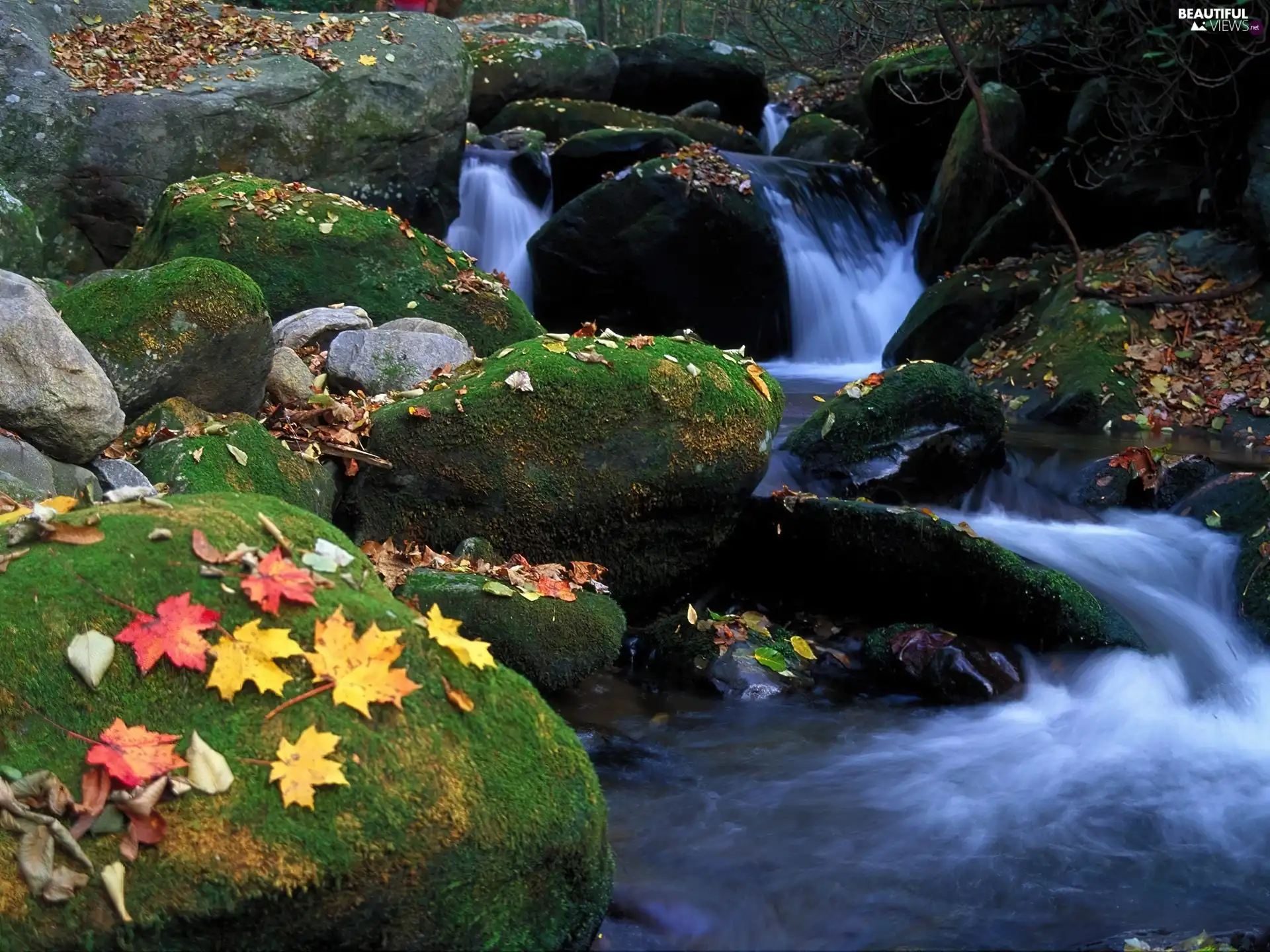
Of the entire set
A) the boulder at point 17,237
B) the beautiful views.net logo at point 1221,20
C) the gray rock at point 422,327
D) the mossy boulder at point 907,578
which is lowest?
the mossy boulder at point 907,578

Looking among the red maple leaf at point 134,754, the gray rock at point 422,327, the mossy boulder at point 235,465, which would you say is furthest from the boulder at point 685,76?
the red maple leaf at point 134,754

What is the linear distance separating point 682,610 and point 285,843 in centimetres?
339

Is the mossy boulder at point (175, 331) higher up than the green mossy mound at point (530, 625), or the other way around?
the mossy boulder at point (175, 331)

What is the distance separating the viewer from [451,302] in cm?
831

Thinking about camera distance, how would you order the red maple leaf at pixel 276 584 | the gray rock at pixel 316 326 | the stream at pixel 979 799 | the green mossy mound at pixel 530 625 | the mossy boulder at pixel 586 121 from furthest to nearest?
the mossy boulder at pixel 586 121 < the gray rock at pixel 316 326 < the green mossy mound at pixel 530 625 < the stream at pixel 979 799 < the red maple leaf at pixel 276 584

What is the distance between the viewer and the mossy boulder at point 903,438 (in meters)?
7.18

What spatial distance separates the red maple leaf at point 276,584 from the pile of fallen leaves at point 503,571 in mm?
1637

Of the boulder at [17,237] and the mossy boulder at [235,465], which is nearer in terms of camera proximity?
the mossy boulder at [235,465]

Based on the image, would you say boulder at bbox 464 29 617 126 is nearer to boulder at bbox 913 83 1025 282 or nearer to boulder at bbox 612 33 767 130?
boulder at bbox 612 33 767 130

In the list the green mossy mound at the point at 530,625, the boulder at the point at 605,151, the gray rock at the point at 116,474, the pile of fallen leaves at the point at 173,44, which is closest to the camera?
the green mossy mound at the point at 530,625

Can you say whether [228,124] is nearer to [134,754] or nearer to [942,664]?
[942,664]

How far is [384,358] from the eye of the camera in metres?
6.33

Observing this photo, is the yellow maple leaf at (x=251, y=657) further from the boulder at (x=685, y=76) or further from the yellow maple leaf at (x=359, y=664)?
the boulder at (x=685, y=76)

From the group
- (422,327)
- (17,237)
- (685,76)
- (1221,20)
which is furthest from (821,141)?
(17,237)
